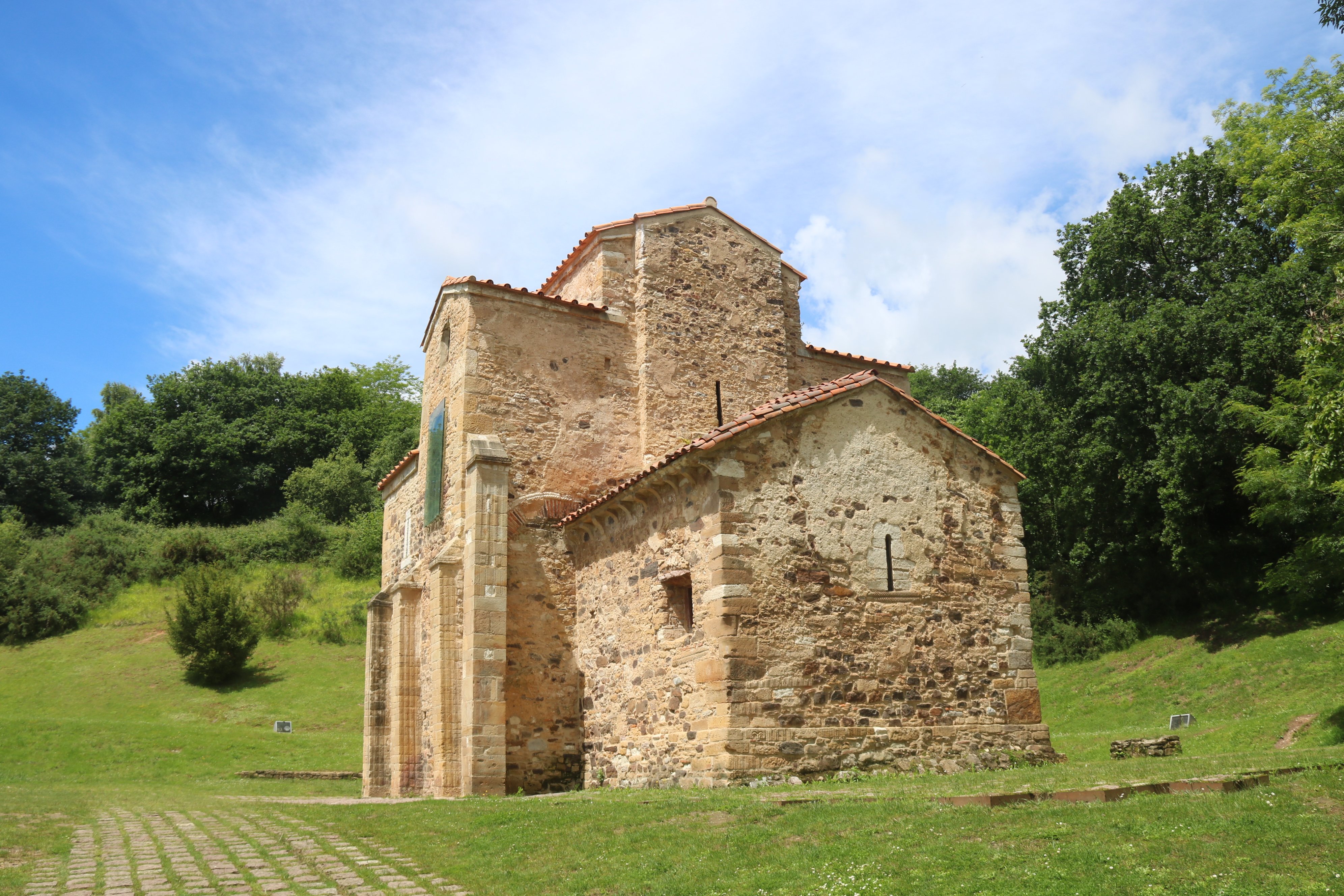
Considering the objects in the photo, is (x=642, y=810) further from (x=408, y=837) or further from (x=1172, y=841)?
(x=1172, y=841)

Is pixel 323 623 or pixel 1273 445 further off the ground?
pixel 1273 445

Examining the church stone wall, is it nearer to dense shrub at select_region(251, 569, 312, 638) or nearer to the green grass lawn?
the green grass lawn

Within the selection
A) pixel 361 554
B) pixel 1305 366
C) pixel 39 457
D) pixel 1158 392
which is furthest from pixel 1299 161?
pixel 39 457

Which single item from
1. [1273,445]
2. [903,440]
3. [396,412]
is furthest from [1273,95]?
[396,412]

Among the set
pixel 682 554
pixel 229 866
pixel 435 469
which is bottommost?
pixel 229 866

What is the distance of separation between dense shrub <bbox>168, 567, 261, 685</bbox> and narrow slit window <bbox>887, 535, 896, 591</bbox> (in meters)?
28.5

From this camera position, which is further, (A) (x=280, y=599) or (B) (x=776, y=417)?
(A) (x=280, y=599)

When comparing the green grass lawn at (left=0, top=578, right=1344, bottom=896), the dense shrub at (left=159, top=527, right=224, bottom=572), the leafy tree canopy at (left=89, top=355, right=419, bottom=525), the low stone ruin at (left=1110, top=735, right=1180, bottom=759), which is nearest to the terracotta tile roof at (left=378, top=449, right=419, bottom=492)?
the green grass lawn at (left=0, top=578, right=1344, bottom=896)

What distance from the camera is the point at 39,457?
5447 cm

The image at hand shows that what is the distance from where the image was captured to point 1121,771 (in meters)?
10.3

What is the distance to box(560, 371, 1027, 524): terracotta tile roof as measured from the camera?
41.4 feet

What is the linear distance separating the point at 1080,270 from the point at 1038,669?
14.4 m

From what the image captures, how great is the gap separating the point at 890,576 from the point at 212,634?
28868 millimetres

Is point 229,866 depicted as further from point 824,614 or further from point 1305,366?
point 1305,366
